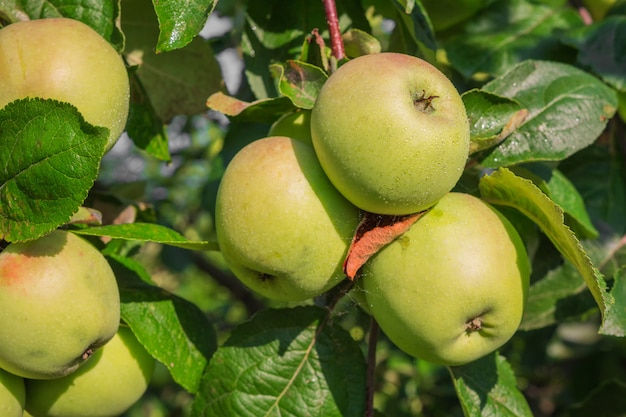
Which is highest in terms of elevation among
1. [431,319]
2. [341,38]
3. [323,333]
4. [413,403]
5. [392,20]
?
[341,38]

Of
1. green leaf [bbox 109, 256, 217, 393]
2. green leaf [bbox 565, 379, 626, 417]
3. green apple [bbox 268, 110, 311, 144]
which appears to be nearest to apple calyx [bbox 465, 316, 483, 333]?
green apple [bbox 268, 110, 311, 144]

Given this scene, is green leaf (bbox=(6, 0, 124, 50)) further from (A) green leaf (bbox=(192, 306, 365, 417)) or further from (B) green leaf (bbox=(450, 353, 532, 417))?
(B) green leaf (bbox=(450, 353, 532, 417))

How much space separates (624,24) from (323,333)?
3.52ft

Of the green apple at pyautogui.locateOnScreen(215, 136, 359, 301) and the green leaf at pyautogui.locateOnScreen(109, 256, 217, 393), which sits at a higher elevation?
the green apple at pyautogui.locateOnScreen(215, 136, 359, 301)

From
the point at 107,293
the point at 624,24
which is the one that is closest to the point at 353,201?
the point at 107,293

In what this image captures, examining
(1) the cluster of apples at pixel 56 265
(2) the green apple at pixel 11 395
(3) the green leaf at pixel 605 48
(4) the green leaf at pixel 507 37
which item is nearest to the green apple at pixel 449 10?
(4) the green leaf at pixel 507 37

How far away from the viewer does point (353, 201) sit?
115 centimetres

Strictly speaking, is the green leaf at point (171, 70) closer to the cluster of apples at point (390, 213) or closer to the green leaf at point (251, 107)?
the green leaf at point (251, 107)

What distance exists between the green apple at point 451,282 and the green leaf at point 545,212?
6cm

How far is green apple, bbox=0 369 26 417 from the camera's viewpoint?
1186 millimetres

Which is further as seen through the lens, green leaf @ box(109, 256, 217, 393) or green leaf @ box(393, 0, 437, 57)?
green leaf @ box(393, 0, 437, 57)

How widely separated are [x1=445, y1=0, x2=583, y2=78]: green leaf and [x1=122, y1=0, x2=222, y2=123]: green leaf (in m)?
0.62

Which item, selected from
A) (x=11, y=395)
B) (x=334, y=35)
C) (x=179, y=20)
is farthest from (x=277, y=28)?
(x=11, y=395)

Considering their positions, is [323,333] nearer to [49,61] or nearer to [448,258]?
[448,258]
